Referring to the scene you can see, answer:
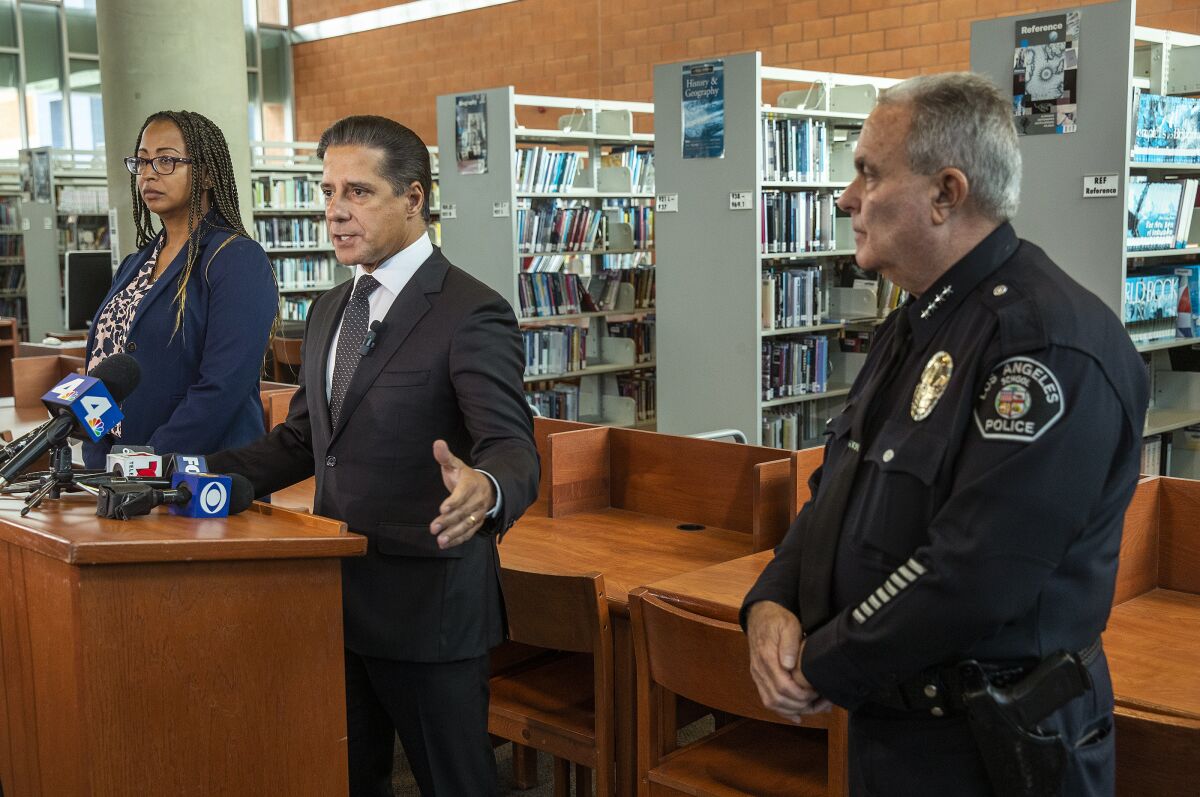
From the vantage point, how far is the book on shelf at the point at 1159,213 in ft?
17.7

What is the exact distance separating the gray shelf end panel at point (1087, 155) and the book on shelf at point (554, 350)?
10.5 ft

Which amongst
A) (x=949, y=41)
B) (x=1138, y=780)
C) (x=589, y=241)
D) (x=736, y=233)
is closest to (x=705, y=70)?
(x=736, y=233)

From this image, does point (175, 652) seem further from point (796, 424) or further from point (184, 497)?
point (796, 424)

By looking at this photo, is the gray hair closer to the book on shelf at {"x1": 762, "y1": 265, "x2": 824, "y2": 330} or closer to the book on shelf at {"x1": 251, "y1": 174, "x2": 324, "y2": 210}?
the book on shelf at {"x1": 762, "y1": 265, "x2": 824, "y2": 330}

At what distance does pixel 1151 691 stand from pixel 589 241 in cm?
628

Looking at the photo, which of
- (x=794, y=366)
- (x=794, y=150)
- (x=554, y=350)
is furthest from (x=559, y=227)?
(x=794, y=366)

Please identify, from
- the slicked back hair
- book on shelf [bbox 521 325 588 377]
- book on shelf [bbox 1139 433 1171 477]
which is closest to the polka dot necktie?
the slicked back hair

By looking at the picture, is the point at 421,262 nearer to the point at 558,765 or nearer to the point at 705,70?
the point at 558,765

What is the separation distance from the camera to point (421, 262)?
1.99 m

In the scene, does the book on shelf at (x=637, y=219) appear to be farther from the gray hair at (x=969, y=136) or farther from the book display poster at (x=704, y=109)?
the gray hair at (x=969, y=136)

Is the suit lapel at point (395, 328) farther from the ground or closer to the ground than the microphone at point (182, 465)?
farther from the ground

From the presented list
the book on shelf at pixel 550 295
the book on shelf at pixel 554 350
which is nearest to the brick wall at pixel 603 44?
the book on shelf at pixel 550 295

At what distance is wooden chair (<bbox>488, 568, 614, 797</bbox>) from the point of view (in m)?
2.38

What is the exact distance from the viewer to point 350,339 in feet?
6.56
